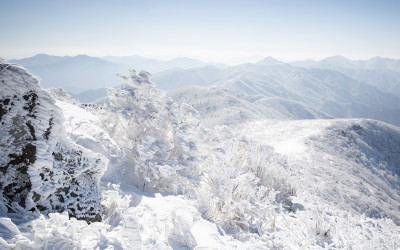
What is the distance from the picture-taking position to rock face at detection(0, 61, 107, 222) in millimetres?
2188

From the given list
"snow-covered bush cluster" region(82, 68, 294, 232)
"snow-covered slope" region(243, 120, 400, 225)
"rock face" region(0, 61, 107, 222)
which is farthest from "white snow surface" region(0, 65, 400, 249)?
"snow-covered slope" region(243, 120, 400, 225)

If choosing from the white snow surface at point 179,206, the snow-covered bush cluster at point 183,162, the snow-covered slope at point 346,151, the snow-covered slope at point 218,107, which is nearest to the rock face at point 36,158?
the white snow surface at point 179,206

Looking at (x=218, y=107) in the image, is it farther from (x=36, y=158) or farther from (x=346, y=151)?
(x=36, y=158)

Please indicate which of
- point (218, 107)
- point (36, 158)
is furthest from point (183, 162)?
point (218, 107)

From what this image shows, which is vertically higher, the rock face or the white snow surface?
the rock face

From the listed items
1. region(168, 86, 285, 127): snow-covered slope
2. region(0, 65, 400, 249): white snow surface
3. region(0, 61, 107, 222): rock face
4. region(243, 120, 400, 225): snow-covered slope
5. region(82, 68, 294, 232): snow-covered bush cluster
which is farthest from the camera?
region(168, 86, 285, 127): snow-covered slope

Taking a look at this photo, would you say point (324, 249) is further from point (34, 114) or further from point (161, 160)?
point (34, 114)

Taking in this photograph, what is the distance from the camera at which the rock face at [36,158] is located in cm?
219

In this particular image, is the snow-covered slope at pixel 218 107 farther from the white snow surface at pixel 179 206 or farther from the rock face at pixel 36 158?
the rock face at pixel 36 158

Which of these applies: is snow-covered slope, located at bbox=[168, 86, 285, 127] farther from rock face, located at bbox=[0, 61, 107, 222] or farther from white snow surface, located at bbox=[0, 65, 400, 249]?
rock face, located at bbox=[0, 61, 107, 222]

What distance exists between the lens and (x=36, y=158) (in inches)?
92.0

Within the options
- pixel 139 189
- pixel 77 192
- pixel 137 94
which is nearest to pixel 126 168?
pixel 139 189

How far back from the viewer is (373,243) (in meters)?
3.24

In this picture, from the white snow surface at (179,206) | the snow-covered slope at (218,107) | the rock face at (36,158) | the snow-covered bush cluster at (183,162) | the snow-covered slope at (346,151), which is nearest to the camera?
the white snow surface at (179,206)
